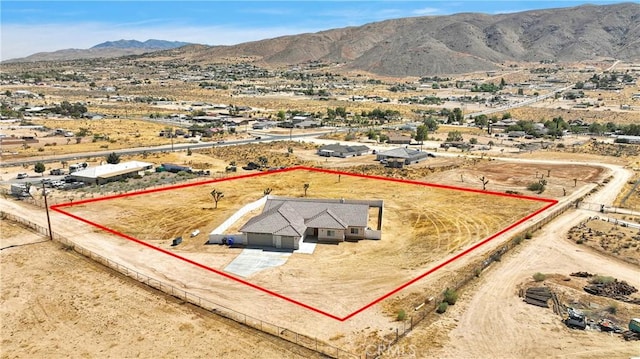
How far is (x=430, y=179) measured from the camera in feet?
202

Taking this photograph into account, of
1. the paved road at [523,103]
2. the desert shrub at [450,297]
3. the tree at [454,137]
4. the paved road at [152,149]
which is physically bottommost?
the desert shrub at [450,297]

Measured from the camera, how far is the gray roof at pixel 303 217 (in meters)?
37.2

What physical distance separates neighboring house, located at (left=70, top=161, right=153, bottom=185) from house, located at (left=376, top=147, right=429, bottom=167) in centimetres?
3408

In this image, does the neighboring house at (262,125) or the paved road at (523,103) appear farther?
the paved road at (523,103)

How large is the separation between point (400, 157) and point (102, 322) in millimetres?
51729

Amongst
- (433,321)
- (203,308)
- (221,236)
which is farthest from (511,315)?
(221,236)

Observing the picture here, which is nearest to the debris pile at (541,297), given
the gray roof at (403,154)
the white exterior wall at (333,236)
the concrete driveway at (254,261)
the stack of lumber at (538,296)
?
the stack of lumber at (538,296)

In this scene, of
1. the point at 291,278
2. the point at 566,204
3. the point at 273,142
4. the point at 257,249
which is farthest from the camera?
the point at 273,142

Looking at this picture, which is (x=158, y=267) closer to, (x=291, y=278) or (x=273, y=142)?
(x=291, y=278)

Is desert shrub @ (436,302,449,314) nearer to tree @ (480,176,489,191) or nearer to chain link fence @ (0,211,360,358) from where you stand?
chain link fence @ (0,211,360,358)

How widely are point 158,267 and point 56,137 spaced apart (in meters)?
69.9

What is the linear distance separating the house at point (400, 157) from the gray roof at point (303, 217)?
2941 cm

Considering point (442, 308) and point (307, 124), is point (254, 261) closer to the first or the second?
point (442, 308)

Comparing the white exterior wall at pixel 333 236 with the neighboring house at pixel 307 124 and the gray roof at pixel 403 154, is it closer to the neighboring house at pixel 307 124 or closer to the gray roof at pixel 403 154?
the gray roof at pixel 403 154
